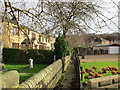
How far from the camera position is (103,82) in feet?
15.6

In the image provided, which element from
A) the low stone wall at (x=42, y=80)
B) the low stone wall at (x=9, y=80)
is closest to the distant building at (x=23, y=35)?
the low stone wall at (x=42, y=80)

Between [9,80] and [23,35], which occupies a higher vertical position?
[23,35]

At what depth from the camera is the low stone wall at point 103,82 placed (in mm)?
4484

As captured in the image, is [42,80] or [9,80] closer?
[9,80]

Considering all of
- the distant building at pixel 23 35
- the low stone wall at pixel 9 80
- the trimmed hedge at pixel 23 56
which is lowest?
the trimmed hedge at pixel 23 56

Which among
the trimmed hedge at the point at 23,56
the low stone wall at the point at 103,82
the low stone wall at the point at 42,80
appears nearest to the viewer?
the low stone wall at the point at 42,80

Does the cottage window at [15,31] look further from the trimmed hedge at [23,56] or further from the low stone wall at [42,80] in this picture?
the trimmed hedge at [23,56]

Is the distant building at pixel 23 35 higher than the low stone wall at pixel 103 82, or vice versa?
the distant building at pixel 23 35

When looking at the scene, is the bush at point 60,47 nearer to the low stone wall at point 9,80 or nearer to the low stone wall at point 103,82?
the low stone wall at point 103,82

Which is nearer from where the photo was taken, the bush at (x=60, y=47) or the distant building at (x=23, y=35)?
the distant building at (x=23, y=35)

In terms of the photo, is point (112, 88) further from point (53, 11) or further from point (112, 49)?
point (112, 49)

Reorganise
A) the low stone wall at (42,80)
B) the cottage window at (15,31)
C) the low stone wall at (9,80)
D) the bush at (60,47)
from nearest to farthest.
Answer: the low stone wall at (9,80) < the low stone wall at (42,80) < the cottage window at (15,31) < the bush at (60,47)

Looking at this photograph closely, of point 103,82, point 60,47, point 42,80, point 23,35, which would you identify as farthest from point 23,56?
point 103,82

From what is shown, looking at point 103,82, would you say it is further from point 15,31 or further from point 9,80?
point 15,31
